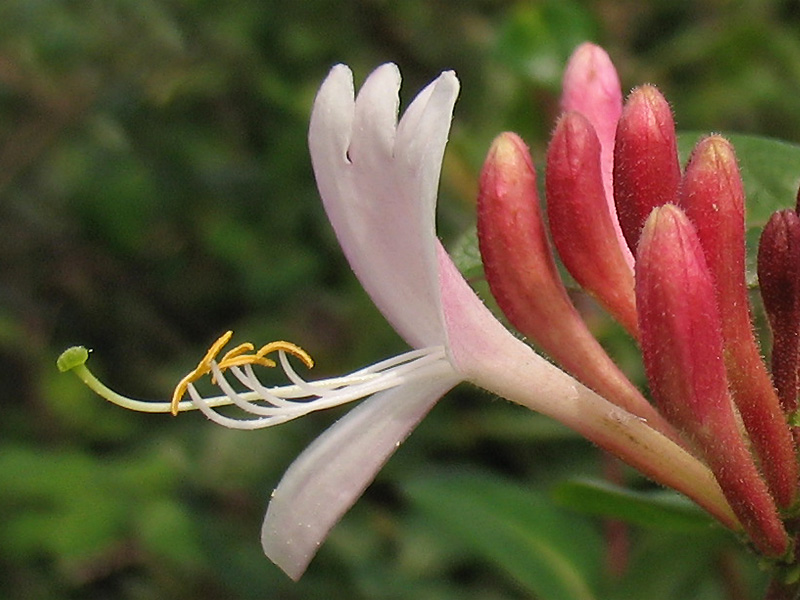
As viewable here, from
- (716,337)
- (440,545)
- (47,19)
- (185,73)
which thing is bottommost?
(440,545)

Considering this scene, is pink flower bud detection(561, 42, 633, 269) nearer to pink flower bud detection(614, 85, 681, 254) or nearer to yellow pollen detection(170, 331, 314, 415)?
pink flower bud detection(614, 85, 681, 254)

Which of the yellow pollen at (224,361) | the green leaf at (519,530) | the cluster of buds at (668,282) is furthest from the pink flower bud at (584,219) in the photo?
the green leaf at (519,530)

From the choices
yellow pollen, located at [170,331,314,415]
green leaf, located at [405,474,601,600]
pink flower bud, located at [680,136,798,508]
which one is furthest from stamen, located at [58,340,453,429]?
green leaf, located at [405,474,601,600]

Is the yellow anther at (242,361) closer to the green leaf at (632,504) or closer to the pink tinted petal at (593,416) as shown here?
the pink tinted petal at (593,416)

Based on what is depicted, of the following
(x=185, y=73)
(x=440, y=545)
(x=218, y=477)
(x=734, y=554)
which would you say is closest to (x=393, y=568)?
(x=440, y=545)

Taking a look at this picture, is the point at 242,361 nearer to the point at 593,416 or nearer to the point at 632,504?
the point at 593,416

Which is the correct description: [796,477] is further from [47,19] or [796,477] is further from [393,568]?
[47,19]
